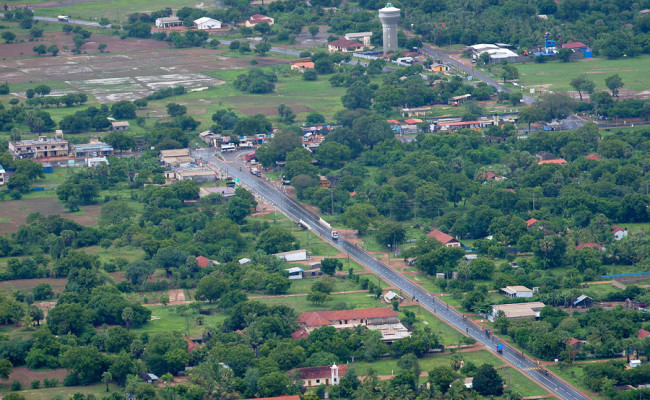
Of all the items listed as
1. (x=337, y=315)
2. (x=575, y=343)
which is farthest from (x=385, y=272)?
(x=575, y=343)

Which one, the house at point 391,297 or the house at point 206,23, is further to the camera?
the house at point 206,23

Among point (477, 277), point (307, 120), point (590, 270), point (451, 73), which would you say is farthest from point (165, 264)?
point (451, 73)

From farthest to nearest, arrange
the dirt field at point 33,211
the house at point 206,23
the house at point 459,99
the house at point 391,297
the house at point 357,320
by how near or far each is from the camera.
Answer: the house at point 206,23 → the house at point 459,99 → the dirt field at point 33,211 → the house at point 391,297 → the house at point 357,320

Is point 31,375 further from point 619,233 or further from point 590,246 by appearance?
point 619,233

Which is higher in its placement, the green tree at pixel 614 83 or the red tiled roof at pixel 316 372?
the green tree at pixel 614 83

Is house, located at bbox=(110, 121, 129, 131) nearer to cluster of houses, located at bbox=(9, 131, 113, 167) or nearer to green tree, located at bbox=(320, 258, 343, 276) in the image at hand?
cluster of houses, located at bbox=(9, 131, 113, 167)

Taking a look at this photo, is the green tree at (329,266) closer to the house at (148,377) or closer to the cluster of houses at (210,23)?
the house at (148,377)

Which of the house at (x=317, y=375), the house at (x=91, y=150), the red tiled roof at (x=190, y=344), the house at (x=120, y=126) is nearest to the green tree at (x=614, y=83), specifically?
the house at (x=120, y=126)

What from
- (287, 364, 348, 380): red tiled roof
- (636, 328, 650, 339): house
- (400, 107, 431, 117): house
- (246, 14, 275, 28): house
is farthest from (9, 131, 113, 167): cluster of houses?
(636, 328, 650, 339): house
